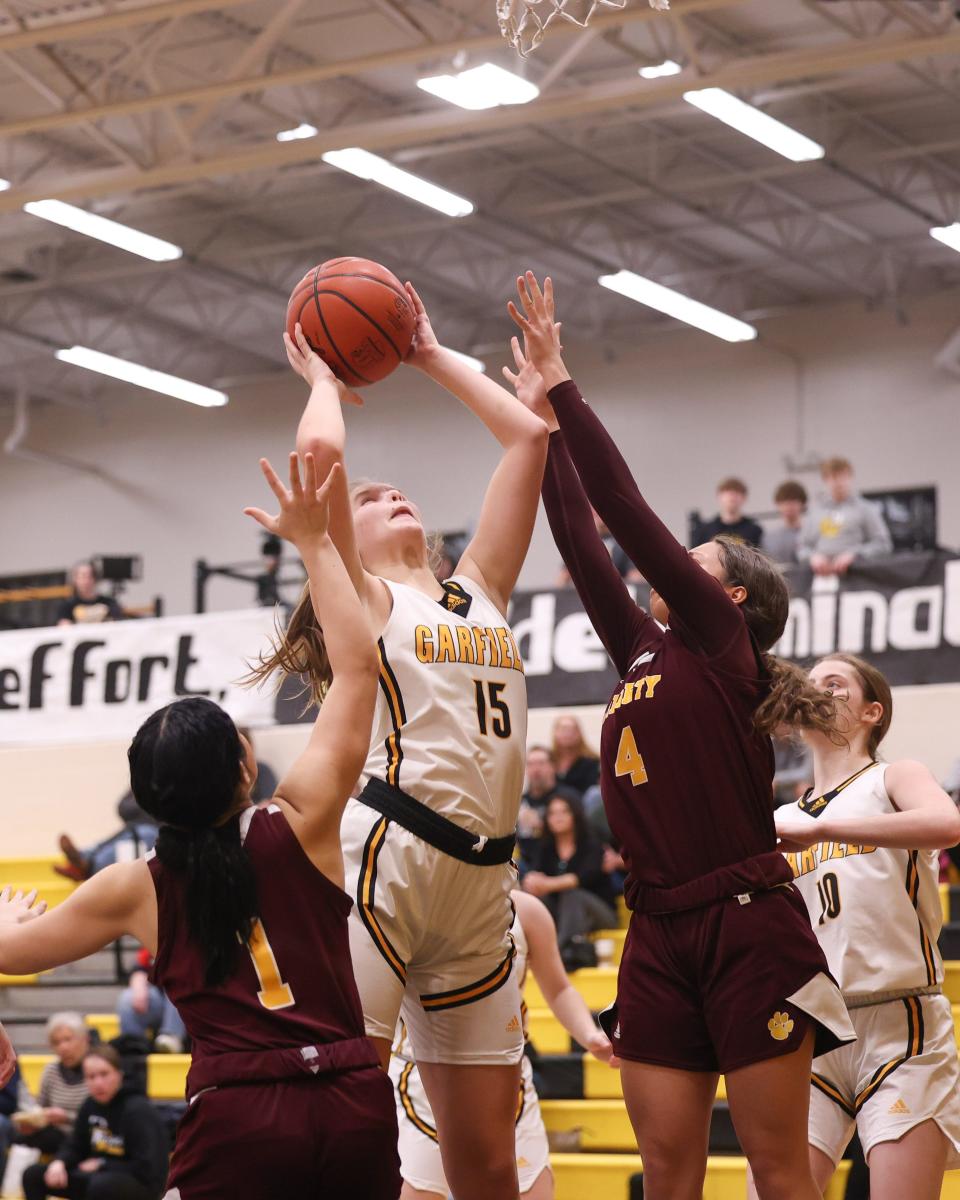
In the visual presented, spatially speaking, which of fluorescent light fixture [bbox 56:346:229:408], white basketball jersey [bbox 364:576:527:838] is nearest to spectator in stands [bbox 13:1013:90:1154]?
white basketball jersey [bbox 364:576:527:838]

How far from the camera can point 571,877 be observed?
9328mm

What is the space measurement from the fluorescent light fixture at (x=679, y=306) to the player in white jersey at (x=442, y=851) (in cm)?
1373

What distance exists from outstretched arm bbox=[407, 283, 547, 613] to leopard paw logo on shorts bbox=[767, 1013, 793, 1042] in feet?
3.75

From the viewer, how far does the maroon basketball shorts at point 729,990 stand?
11.3ft

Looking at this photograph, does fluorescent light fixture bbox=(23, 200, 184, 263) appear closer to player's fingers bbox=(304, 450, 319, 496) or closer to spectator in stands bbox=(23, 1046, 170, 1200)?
spectator in stands bbox=(23, 1046, 170, 1200)

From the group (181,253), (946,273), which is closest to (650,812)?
(181,253)

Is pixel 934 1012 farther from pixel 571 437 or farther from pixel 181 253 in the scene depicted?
pixel 181 253

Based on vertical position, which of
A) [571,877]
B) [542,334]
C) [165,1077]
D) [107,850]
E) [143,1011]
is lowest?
[165,1077]

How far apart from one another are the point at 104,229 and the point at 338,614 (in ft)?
43.5

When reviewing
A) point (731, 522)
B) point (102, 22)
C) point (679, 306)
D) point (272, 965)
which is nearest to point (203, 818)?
point (272, 965)

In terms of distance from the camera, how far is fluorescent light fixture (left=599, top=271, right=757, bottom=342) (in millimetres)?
17062

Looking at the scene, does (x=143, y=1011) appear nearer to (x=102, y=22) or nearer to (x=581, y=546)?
(x=102, y=22)

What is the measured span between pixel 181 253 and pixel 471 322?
4.21 meters

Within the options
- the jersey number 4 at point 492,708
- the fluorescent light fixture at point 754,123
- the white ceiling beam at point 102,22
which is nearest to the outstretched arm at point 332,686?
the jersey number 4 at point 492,708
